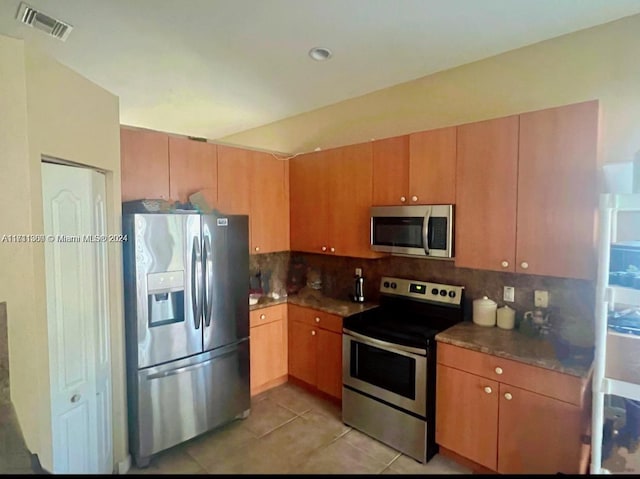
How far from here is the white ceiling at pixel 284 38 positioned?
2.10 meters

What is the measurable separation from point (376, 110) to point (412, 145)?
0.88m

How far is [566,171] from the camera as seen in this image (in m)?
1.93

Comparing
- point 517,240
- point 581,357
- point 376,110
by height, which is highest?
point 376,110

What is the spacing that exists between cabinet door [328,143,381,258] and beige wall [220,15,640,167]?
48 cm

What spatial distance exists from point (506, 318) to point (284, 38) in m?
2.48

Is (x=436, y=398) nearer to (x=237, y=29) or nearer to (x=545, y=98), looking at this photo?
(x=545, y=98)

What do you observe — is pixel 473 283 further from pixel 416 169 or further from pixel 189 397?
pixel 189 397

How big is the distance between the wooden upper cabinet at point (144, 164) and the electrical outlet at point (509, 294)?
2.58 metres

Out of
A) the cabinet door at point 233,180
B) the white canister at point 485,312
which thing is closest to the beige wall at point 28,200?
the cabinet door at point 233,180

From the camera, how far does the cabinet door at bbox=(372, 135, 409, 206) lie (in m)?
2.65

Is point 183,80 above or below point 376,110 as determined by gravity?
above

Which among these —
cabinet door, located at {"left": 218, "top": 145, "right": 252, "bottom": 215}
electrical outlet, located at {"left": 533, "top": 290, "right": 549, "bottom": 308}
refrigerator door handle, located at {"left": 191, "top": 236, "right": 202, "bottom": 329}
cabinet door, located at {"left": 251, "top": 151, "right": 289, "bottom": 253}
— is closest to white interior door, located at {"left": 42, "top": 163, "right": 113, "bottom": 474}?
refrigerator door handle, located at {"left": 191, "top": 236, "right": 202, "bottom": 329}

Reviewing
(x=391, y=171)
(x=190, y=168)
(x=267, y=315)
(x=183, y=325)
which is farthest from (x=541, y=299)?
(x=190, y=168)

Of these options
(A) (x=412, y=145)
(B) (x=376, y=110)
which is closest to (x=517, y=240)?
(A) (x=412, y=145)
